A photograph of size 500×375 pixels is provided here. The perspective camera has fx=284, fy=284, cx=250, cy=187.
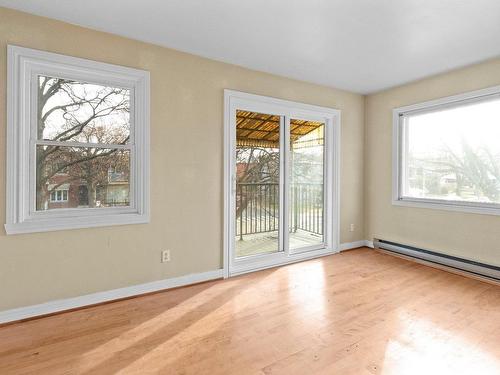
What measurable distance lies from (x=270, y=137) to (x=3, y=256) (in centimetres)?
290

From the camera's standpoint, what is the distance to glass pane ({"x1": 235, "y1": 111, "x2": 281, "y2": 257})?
11.4ft

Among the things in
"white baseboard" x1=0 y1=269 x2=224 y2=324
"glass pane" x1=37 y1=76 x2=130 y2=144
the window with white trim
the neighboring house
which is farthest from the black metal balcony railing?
the window with white trim

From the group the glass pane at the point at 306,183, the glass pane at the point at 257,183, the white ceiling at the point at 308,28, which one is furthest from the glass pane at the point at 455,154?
the glass pane at the point at 257,183

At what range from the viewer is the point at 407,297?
9.07 feet

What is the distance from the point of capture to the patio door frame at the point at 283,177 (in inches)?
129

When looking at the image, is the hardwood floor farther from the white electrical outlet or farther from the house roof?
the house roof

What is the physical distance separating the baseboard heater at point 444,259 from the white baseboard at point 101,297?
2580 millimetres

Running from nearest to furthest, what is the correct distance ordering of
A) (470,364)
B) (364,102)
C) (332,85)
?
1. (470,364)
2. (332,85)
3. (364,102)

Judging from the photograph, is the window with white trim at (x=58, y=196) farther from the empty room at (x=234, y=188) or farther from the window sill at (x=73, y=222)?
the window sill at (x=73, y=222)

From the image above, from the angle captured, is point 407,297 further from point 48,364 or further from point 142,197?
point 48,364

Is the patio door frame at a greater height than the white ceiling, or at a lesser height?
lesser

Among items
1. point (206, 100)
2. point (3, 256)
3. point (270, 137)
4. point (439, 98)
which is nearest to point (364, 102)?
point (439, 98)

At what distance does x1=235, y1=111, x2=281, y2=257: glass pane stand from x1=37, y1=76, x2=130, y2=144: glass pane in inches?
51.2

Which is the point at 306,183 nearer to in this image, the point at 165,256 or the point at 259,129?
the point at 259,129
